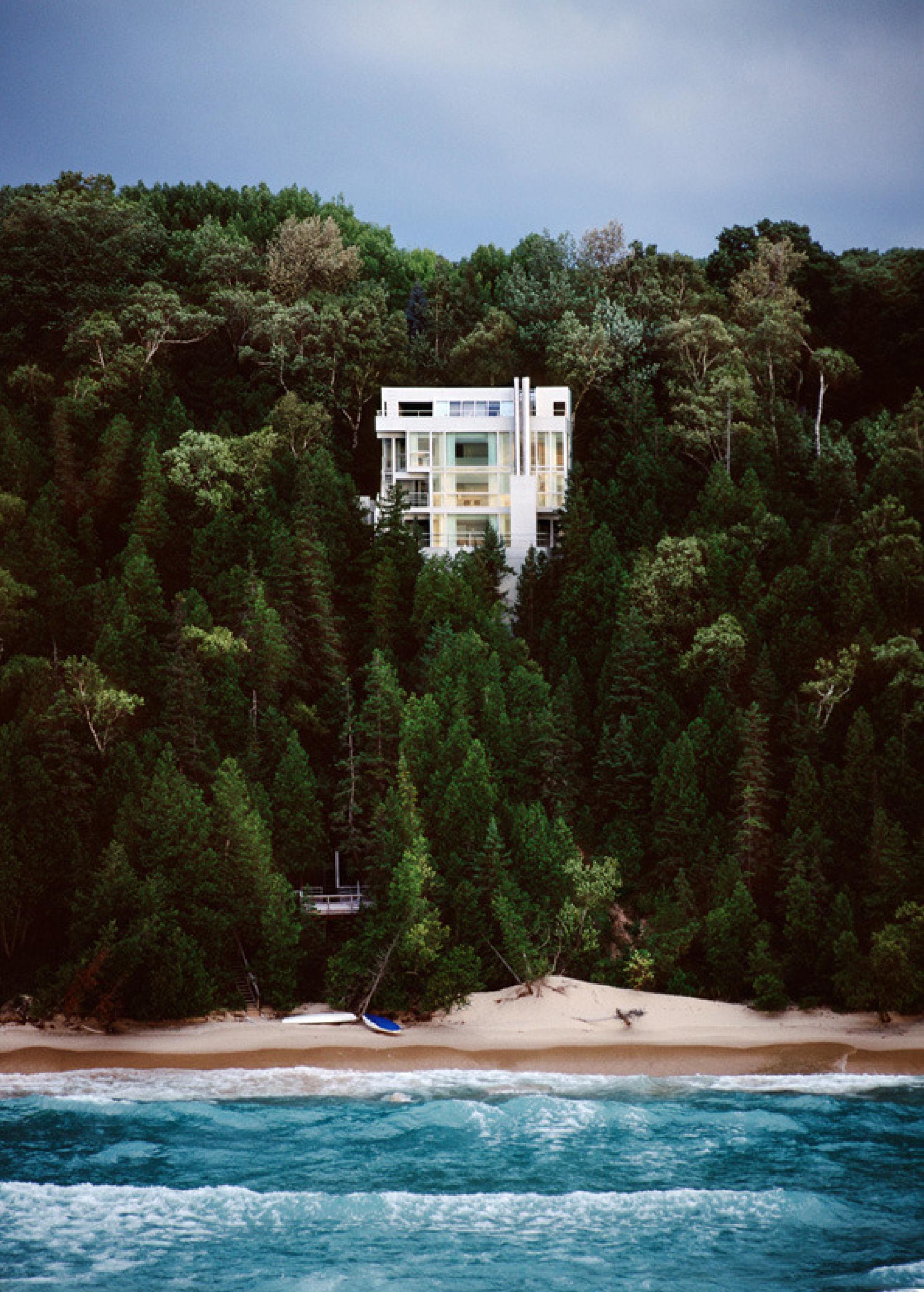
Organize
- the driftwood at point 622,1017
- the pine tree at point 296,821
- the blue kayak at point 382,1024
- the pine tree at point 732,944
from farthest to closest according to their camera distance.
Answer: the pine tree at point 296,821
the pine tree at point 732,944
the driftwood at point 622,1017
the blue kayak at point 382,1024

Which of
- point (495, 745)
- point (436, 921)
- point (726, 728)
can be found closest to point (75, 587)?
point (495, 745)

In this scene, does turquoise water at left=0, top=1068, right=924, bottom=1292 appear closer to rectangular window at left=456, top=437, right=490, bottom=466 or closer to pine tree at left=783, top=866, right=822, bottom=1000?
pine tree at left=783, top=866, right=822, bottom=1000

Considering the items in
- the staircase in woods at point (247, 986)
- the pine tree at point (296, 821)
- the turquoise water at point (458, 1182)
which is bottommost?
the turquoise water at point (458, 1182)

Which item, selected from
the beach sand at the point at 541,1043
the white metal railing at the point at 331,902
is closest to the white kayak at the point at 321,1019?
the beach sand at the point at 541,1043

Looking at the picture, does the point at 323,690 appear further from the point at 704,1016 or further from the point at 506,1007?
the point at 704,1016

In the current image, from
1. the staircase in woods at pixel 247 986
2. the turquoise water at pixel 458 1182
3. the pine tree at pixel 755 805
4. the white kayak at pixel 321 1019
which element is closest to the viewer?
the turquoise water at pixel 458 1182

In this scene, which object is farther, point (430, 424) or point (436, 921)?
point (430, 424)

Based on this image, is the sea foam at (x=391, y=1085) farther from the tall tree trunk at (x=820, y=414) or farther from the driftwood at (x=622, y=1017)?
the tall tree trunk at (x=820, y=414)
